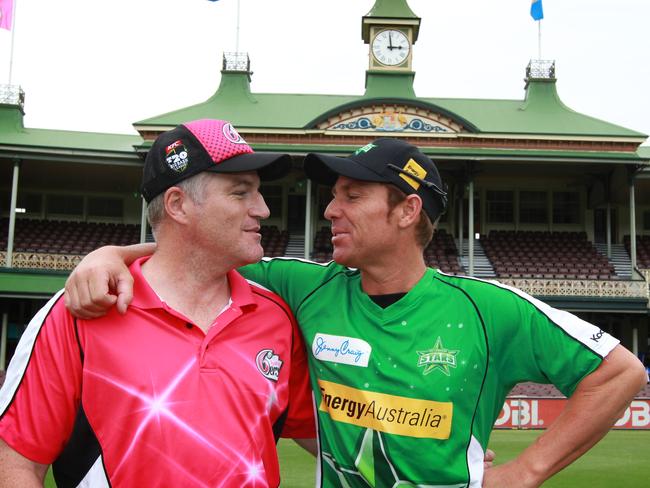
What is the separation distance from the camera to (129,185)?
1120 inches

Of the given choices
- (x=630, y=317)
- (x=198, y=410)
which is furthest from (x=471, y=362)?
(x=630, y=317)

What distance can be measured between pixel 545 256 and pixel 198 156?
972 inches

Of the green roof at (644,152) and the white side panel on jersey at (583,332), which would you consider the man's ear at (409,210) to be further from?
the green roof at (644,152)

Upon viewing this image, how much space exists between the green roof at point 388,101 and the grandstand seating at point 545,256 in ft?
14.3

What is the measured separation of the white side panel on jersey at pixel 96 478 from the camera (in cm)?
241

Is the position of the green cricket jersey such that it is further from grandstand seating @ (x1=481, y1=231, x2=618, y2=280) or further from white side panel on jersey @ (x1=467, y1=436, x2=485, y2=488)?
grandstand seating @ (x1=481, y1=231, x2=618, y2=280)

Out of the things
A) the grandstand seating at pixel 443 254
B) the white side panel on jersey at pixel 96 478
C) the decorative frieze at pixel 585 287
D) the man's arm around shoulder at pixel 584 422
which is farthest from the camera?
the grandstand seating at pixel 443 254

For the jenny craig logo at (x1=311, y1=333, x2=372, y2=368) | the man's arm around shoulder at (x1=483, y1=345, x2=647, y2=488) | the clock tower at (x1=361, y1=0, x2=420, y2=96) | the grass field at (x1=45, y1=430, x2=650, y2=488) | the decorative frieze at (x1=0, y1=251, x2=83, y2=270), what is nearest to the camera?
the man's arm around shoulder at (x1=483, y1=345, x2=647, y2=488)

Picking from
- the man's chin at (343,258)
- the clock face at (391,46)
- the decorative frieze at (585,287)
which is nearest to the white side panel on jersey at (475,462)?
the man's chin at (343,258)

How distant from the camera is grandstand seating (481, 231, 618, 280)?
78.7ft

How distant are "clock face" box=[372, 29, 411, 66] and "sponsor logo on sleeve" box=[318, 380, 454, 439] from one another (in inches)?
1074

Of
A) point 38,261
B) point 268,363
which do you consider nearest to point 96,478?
point 268,363

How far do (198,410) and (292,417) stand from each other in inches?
28.5

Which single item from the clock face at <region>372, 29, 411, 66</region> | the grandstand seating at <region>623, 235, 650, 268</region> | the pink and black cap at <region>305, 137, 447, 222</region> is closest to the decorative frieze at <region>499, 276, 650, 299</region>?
the grandstand seating at <region>623, 235, 650, 268</region>
